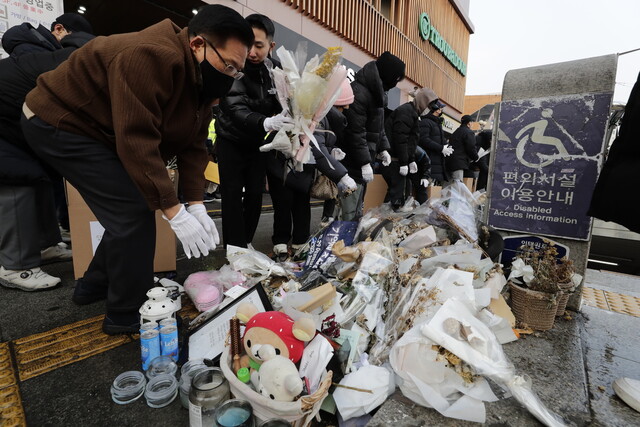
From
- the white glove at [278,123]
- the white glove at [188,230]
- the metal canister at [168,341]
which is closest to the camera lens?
the metal canister at [168,341]

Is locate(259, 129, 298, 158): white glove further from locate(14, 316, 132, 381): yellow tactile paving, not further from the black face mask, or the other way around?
locate(14, 316, 132, 381): yellow tactile paving

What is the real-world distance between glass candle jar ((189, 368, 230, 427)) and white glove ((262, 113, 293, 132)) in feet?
5.38

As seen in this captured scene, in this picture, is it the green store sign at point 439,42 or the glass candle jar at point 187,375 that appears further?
the green store sign at point 439,42

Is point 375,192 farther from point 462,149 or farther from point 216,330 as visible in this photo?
point 216,330

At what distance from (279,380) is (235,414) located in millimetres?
173

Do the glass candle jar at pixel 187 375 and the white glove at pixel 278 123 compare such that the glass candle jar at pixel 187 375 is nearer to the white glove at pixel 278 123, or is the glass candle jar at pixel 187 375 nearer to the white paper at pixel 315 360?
the white paper at pixel 315 360

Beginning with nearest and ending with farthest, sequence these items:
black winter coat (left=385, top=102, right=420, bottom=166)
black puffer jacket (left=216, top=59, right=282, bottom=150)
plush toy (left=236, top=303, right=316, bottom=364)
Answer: plush toy (left=236, top=303, right=316, bottom=364) < black puffer jacket (left=216, top=59, right=282, bottom=150) < black winter coat (left=385, top=102, right=420, bottom=166)

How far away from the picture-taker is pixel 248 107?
2539 millimetres

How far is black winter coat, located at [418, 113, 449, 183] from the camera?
6347mm

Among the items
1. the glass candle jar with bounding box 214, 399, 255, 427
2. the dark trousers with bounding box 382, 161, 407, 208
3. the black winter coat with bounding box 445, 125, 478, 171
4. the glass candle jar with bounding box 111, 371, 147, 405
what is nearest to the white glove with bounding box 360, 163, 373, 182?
the dark trousers with bounding box 382, 161, 407, 208

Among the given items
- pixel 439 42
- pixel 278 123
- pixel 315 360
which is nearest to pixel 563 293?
pixel 315 360

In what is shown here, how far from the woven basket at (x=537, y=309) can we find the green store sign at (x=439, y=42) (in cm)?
1345

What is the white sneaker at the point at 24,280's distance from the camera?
2211 millimetres

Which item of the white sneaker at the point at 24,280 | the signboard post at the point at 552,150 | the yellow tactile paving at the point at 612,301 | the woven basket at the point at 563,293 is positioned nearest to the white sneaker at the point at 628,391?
the woven basket at the point at 563,293
